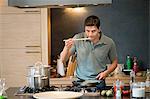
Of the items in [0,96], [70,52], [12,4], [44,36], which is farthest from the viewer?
[44,36]

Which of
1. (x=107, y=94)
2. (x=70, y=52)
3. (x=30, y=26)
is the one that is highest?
(x=30, y=26)

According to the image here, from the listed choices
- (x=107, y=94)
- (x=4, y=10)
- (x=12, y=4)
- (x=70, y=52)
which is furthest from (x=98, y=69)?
(x=4, y=10)

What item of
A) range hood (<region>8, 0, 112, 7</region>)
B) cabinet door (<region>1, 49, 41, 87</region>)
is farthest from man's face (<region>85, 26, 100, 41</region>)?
cabinet door (<region>1, 49, 41, 87</region>)

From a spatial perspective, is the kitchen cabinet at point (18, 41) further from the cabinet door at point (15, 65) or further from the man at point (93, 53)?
the man at point (93, 53)

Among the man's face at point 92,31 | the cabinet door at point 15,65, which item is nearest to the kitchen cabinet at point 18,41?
the cabinet door at point 15,65

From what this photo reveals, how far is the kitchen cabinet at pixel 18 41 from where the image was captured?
4.36m

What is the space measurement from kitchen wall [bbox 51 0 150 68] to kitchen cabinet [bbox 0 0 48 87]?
37 cm

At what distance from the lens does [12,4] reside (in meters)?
2.73

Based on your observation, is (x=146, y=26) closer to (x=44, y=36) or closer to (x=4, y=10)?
(x=44, y=36)

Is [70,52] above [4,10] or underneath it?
underneath

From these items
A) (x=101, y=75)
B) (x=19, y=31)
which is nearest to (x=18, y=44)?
(x=19, y=31)

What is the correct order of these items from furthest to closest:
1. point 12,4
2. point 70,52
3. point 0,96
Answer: point 70,52, point 12,4, point 0,96

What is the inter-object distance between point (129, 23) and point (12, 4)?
2283 millimetres

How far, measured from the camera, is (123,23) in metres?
4.61
